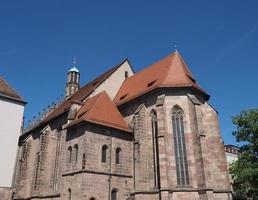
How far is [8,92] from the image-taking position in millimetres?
20188

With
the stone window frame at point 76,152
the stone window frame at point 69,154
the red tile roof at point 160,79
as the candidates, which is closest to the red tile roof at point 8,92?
the stone window frame at point 69,154

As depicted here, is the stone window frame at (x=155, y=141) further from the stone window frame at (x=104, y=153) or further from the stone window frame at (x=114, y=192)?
the stone window frame at (x=104, y=153)

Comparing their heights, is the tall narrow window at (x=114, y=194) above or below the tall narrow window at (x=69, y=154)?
below

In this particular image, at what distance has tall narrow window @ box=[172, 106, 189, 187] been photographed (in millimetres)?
18891

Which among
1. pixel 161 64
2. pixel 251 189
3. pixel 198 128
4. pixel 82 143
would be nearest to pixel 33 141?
pixel 82 143

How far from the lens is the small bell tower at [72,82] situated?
36.6 meters

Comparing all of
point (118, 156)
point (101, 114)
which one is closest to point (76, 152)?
point (118, 156)

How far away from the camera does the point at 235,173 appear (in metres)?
22.1

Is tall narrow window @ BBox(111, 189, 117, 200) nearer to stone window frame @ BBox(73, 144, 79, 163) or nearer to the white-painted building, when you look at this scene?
stone window frame @ BBox(73, 144, 79, 163)

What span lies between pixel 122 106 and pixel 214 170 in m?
9.29

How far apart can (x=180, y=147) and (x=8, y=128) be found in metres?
11.8

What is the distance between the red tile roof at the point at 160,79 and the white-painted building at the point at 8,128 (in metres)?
8.77

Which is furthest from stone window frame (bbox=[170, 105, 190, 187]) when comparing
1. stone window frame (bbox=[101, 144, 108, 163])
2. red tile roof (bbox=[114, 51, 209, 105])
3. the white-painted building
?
the white-painted building

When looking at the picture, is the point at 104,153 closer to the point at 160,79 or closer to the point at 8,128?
the point at 8,128
